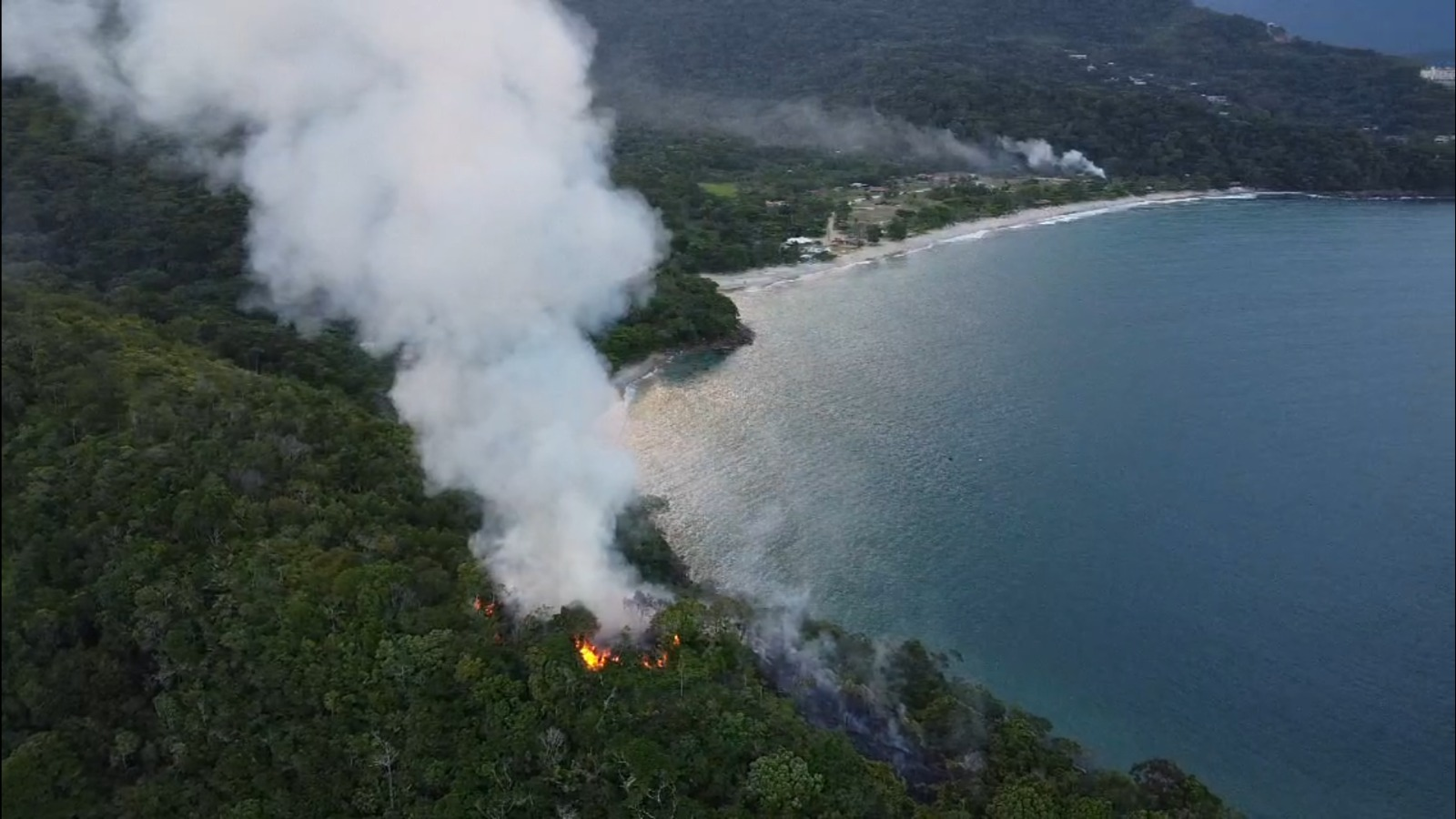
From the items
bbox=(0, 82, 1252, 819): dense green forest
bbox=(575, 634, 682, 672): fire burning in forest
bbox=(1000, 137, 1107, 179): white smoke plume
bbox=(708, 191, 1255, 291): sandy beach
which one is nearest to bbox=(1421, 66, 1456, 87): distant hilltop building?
bbox=(708, 191, 1255, 291): sandy beach

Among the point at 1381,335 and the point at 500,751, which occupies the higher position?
the point at 500,751

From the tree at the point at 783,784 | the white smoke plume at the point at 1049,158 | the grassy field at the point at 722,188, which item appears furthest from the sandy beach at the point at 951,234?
the tree at the point at 783,784

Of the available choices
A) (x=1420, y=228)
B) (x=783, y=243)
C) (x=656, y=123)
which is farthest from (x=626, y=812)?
(x=656, y=123)

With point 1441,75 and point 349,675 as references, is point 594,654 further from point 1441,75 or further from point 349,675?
point 1441,75

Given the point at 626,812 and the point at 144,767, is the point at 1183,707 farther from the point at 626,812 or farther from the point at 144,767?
the point at 144,767

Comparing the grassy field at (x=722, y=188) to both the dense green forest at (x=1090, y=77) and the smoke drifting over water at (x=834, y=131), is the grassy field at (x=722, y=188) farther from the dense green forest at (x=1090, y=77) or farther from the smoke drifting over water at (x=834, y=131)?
the dense green forest at (x=1090, y=77)

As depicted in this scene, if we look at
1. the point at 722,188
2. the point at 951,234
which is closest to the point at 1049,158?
the point at 951,234
